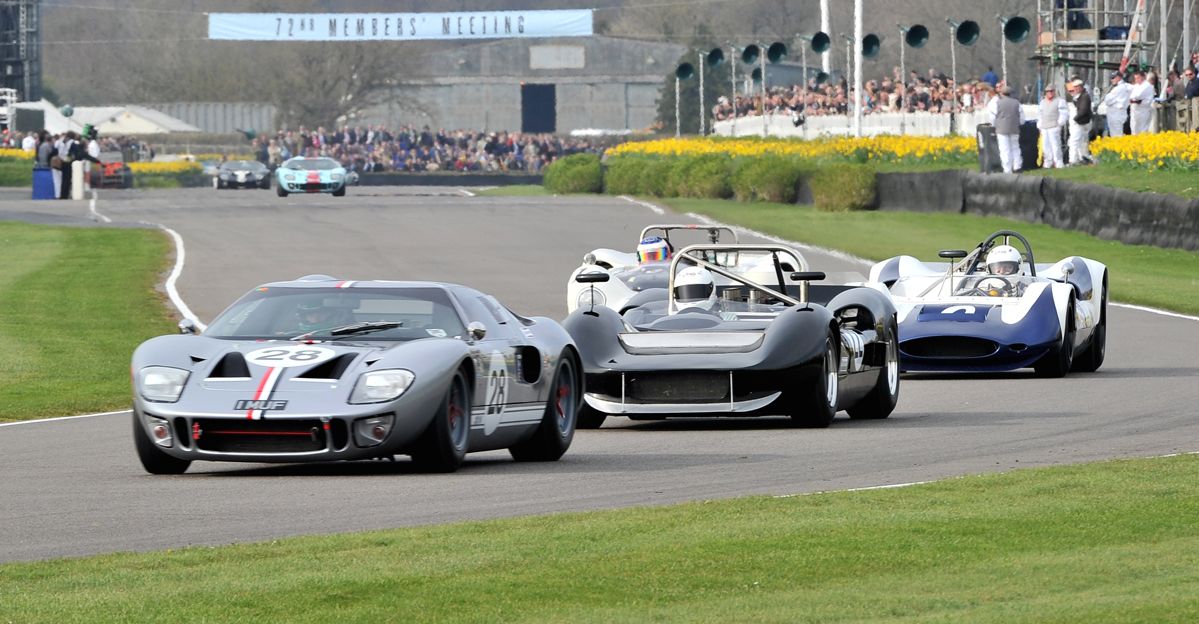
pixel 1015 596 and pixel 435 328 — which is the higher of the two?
pixel 435 328

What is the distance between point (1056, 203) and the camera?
34.0m

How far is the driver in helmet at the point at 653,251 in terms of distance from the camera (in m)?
19.9

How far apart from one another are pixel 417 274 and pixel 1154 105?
15313 mm

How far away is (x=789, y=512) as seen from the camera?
28.3ft

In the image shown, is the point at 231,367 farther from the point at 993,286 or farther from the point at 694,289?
the point at 993,286

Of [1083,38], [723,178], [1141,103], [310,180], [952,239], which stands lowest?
[952,239]

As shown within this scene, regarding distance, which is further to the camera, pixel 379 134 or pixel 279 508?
pixel 379 134

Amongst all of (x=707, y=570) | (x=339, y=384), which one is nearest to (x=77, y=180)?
(x=339, y=384)

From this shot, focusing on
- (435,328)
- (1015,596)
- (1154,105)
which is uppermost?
(1154,105)

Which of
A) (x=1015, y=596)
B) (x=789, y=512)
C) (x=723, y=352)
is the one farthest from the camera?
(x=723, y=352)

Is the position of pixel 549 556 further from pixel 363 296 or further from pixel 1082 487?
pixel 363 296

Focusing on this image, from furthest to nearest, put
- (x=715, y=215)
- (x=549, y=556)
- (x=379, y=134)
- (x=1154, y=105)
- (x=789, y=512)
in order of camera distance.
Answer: (x=379, y=134), (x=715, y=215), (x=1154, y=105), (x=789, y=512), (x=549, y=556)

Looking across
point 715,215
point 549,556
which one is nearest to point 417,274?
point 715,215

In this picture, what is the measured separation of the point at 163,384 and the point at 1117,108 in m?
30.7
